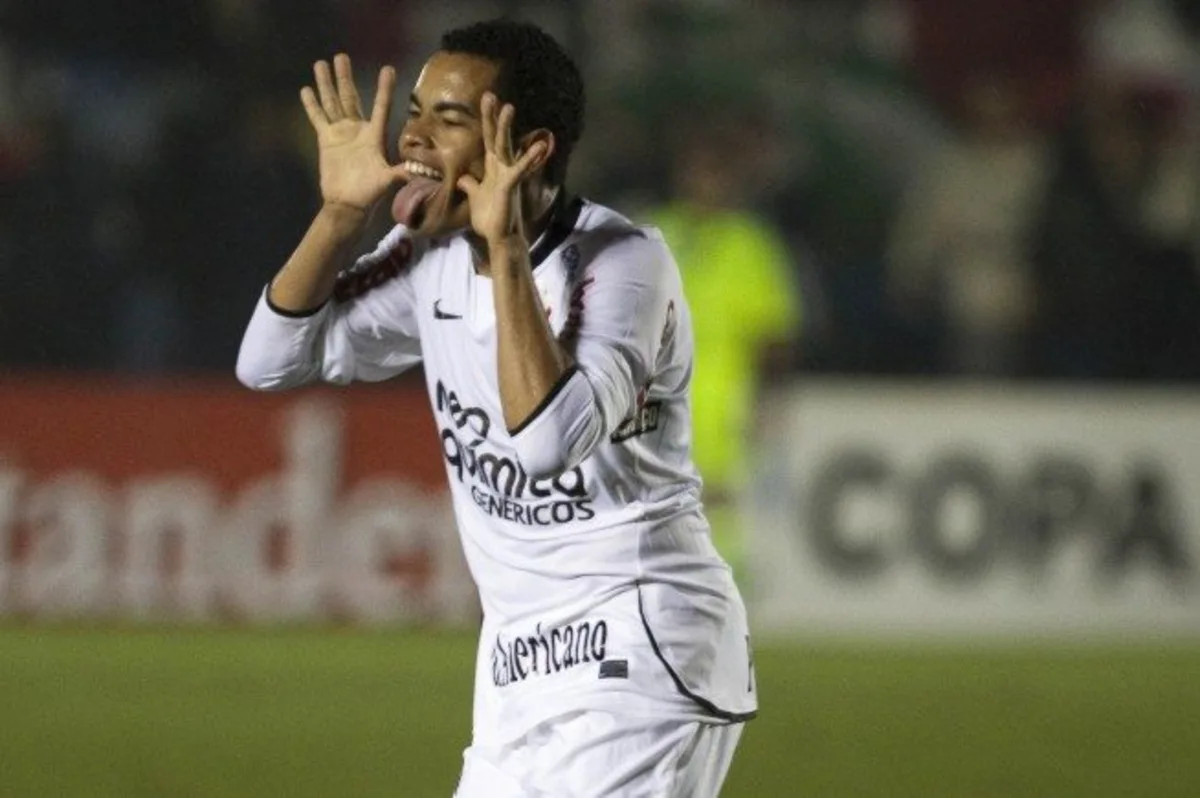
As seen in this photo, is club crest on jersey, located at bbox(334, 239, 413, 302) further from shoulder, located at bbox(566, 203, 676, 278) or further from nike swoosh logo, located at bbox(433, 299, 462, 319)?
shoulder, located at bbox(566, 203, 676, 278)

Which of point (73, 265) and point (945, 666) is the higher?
point (73, 265)

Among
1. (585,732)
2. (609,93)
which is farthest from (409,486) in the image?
(585,732)

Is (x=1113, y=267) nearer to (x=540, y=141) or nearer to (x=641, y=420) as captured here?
(x=641, y=420)

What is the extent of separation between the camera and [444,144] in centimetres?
407

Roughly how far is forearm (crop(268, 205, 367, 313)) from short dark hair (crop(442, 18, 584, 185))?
1.23 ft

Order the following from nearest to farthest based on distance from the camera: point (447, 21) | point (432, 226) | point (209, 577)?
point (432, 226) < point (209, 577) < point (447, 21)

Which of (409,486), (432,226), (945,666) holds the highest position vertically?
(432,226)

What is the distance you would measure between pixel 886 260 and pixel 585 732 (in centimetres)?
944

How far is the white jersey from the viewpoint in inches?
163

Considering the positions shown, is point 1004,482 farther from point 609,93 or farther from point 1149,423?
point 609,93

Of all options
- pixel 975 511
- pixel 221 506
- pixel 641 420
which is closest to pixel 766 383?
pixel 975 511

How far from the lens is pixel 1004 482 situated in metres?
12.0

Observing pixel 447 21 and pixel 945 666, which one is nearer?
pixel 945 666

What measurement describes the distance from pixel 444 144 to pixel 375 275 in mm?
568
